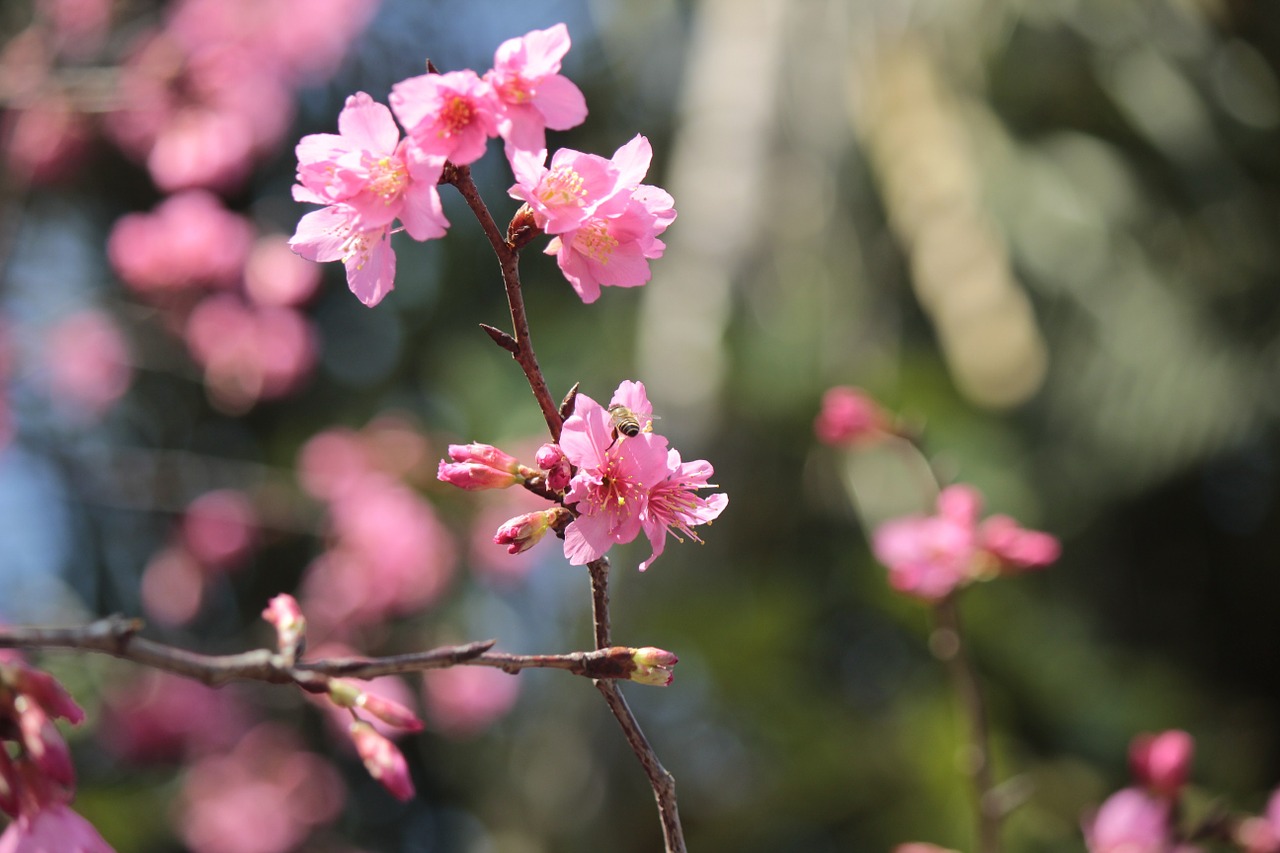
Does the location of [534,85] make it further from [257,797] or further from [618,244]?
[257,797]

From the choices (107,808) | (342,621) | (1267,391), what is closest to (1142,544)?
(1267,391)

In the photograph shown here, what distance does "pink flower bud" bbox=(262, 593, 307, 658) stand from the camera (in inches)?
22.7

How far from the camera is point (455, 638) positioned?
301 centimetres

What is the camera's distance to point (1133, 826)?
1048 millimetres

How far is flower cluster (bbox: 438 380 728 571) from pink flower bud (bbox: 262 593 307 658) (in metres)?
0.12

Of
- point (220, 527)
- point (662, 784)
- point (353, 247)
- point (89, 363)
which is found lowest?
point (220, 527)

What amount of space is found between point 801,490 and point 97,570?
2.21 meters

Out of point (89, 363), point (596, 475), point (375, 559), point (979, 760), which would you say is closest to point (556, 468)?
point (596, 475)

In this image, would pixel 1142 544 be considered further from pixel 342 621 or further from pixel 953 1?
pixel 342 621

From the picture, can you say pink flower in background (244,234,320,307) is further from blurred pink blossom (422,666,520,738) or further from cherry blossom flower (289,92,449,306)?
cherry blossom flower (289,92,449,306)

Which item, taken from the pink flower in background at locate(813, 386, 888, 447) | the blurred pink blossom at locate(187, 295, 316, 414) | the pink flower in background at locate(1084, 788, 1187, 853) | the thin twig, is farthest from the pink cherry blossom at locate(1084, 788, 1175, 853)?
the blurred pink blossom at locate(187, 295, 316, 414)

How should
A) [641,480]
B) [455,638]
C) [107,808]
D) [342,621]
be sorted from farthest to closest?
1. [455,638]
2. [342,621]
3. [107,808]
4. [641,480]

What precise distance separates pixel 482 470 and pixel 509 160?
0.19 meters

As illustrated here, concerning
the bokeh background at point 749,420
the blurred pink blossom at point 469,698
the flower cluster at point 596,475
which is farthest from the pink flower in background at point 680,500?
the blurred pink blossom at point 469,698
